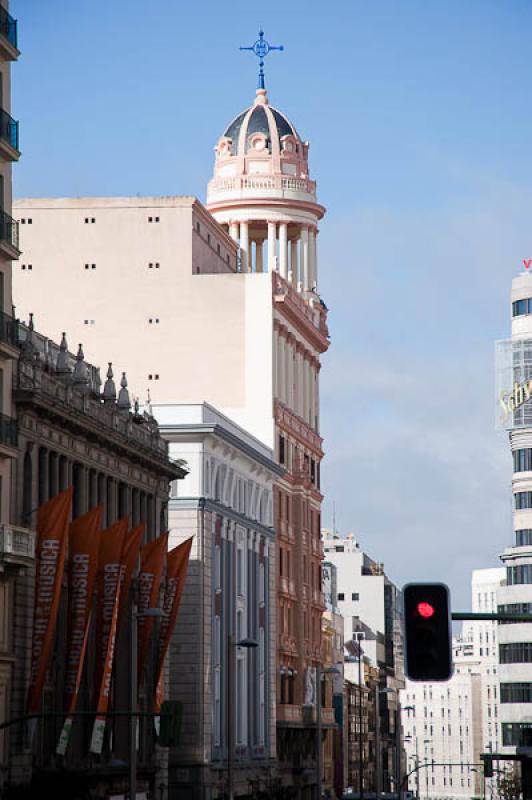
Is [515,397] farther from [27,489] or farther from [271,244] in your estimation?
[27,489]

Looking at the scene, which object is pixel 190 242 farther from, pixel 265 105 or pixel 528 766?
pixel 528 766

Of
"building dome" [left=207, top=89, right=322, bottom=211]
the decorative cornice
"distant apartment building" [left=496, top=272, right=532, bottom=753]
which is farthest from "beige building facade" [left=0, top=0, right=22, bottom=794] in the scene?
"distant apartment building" [left=496, top=272, right=532, bottom=753]

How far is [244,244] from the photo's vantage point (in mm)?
141125

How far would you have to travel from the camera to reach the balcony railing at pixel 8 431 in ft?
236

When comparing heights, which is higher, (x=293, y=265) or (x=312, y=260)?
(x=293, y=265)

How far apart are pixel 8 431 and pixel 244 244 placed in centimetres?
7000

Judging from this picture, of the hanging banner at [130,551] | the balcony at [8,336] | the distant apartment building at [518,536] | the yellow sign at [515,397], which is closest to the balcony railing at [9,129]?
the balcony at [8,336]

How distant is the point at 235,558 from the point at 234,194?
33.5m

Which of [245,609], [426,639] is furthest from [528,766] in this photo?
[426,639]

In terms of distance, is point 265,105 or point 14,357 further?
point 265,105

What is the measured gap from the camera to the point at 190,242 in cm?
12450

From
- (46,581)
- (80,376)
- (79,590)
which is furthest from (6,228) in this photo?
(79,590)

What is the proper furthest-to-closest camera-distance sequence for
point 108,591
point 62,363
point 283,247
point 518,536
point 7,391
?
1. point 518,536
2. point 283,247
3. point 108,591
4. point 62,363
5. point 7,391

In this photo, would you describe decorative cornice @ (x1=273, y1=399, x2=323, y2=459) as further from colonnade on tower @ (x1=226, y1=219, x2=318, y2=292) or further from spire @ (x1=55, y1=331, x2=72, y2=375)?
spire @ (x1=55, y1=331, x2=72, y2=375)
